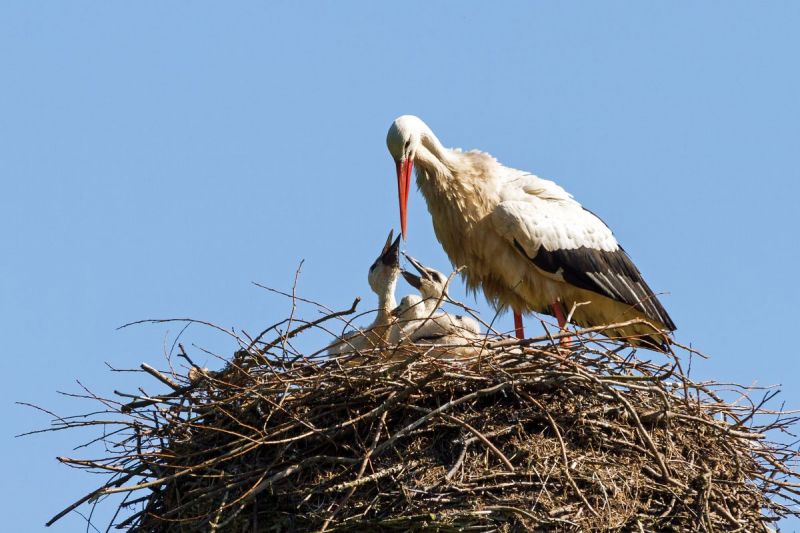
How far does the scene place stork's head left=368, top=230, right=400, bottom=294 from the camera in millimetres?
8383

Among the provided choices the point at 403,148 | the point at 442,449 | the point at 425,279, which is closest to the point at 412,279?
the point at 425,279

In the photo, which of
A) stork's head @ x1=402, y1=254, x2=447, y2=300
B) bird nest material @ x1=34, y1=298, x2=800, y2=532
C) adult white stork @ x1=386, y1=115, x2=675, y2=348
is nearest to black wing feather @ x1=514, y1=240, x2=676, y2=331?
adult white stork @ x1=386, y1=115, x2=675, y2=348

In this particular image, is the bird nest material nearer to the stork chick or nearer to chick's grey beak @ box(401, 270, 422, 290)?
the stork chick

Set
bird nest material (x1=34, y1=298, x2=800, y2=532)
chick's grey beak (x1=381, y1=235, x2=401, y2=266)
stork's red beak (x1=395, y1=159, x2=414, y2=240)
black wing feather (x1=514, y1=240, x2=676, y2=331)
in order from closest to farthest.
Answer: bird nest material (x1=34, y1=298, x2=800, y2=532) < stork's red beak (x1=395, y1=159, x2=414, y2=240) < chick's grey beak (x1=381, y1=235, x2=401, y2=266) < black wing feather (x1=514, y1=240, x2=676, y2=331)

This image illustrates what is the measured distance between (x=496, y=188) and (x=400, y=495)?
10.8 ft

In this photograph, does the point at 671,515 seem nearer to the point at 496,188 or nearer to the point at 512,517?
the point at 512,517

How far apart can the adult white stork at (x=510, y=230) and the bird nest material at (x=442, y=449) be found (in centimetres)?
208

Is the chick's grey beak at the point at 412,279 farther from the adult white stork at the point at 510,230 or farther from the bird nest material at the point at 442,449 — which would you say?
the bird nest material at the point at 442,449

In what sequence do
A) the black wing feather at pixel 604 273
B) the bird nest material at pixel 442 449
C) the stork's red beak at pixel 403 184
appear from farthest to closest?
the black wing feather at pixel 604 273
the stork's red beak at pixel 403 184
the bird nest material at pixel 442 449

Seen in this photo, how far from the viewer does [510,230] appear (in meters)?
8.45

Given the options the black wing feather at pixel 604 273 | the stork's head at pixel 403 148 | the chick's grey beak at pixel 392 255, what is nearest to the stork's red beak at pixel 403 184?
the stork's head at pixel 403 148

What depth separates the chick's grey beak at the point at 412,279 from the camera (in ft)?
27.6

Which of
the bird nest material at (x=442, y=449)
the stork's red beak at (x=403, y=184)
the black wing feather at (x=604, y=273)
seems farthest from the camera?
the black wing feather at (x=604, y=273)

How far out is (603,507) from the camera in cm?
579
